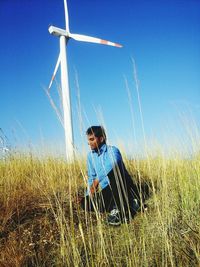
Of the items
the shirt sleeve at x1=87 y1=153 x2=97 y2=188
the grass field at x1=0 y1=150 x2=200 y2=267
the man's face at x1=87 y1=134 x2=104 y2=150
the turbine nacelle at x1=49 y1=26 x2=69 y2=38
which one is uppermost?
the turbine nacelle at x1=49 y1=26 x2=69 y2=38

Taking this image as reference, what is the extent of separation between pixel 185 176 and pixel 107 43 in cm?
→ 729

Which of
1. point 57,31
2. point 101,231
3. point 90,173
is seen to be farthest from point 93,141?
point 57,31

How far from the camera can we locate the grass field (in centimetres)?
226

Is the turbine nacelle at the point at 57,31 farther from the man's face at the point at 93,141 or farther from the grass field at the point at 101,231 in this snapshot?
the man's face at the point at 93,141

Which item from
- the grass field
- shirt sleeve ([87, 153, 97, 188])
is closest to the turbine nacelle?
the grass field

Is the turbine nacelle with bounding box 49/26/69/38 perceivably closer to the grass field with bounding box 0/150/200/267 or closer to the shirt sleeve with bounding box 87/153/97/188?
the grass field with bounding box 0/150/200/267

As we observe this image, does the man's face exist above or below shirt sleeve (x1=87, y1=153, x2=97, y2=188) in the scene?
above

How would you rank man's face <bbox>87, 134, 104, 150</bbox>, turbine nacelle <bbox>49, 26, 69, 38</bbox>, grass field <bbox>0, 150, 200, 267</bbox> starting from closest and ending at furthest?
grass field <bbox>0, 150, 200, 267</bbox>, man's face <bbox>87, 134, 104, 150</bbox>, turbine nacelle <bbox>49, 26, 69, 38</bbox>

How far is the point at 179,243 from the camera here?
8.02 feet

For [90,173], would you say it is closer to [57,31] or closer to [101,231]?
[101,231]

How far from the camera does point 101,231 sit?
2244mm

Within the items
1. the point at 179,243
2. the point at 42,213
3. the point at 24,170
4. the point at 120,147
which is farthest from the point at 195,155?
the point at 24,170

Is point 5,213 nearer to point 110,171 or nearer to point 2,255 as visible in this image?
point 2,255

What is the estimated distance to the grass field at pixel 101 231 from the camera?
2263 mm
